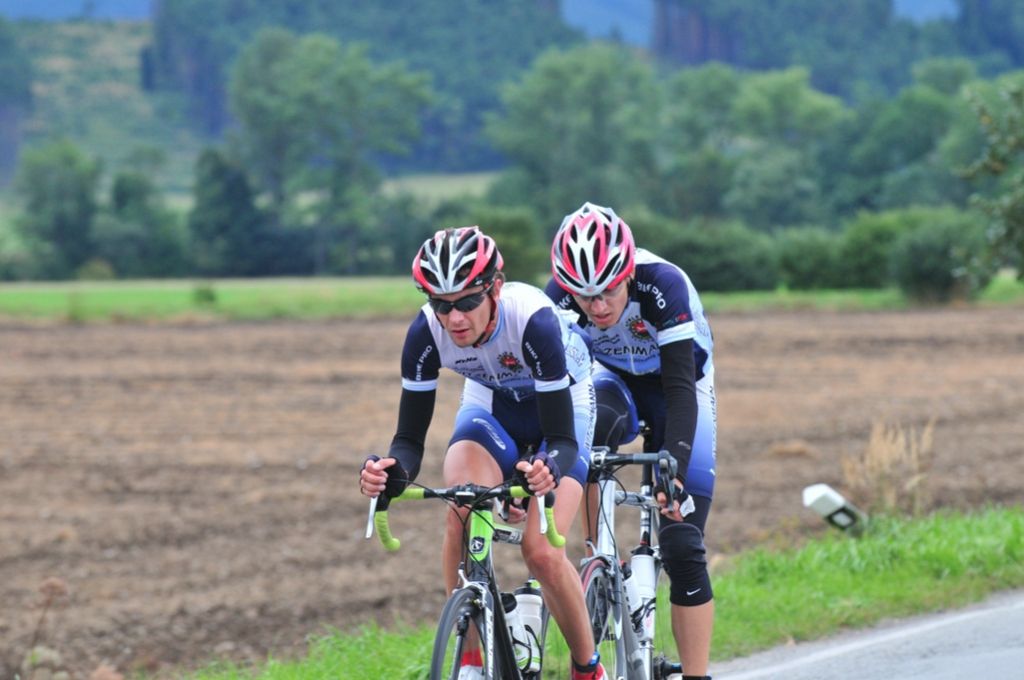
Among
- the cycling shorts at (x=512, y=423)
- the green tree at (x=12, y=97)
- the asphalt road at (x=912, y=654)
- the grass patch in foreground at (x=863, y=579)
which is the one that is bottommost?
the grass patch in foreground at (x=863, y=579)

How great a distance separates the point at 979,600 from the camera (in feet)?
33.3

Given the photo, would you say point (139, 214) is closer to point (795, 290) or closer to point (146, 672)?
point (795, 290)

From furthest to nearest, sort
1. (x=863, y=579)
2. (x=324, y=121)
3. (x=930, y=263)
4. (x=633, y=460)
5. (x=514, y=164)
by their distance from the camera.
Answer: (x=514, y=164), (x=324, y=121), (x=930, y=263), (x=863, y=579), (x=633, y=460)

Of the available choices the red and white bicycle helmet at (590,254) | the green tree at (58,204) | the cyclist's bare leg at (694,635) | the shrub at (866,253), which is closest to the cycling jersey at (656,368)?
the red and white bicycle helmet at (590,254)

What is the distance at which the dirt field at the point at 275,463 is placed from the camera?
12.5m

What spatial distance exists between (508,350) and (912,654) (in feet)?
11.8

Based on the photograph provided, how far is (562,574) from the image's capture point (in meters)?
6.13

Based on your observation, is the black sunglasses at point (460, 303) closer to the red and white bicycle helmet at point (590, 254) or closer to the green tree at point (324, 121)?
the red and white bicycle helmet at point (590, 254)

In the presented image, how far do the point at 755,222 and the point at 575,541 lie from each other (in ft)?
363

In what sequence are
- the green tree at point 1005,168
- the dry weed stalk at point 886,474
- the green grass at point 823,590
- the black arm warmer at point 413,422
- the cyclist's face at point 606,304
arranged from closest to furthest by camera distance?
the black arm warmer at point 413,422 → the cyclist's face at point 606,304 → the green grass at point 823,590 → the dry weed stalk at point 886,474 → the green tree at point 1005,168

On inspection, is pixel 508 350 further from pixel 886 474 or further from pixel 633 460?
pixel 886 474

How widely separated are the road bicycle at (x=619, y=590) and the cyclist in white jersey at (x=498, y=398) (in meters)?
0.32

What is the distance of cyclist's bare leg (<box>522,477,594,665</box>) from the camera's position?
19.8 feet

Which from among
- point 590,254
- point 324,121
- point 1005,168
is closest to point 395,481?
point 590,254
